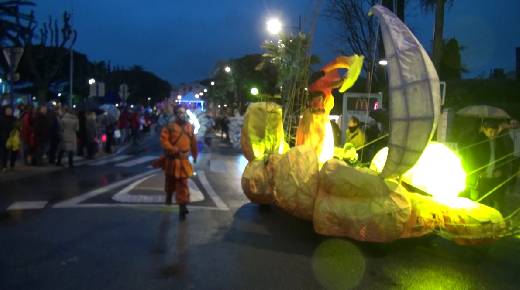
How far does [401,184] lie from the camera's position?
25.5 feet

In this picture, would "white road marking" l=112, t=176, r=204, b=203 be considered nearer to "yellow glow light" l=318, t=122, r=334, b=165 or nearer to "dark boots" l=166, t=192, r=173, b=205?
"dark boots" l=166, t=192, r=173, b=205

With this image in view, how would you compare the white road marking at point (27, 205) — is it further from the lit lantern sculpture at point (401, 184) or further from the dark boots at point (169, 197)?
the lit lantern sculpture at point (401, 184)

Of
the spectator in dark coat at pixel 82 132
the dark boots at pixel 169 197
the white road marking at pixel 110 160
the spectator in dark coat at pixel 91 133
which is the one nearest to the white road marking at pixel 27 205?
the dark boots at pixel 169 197

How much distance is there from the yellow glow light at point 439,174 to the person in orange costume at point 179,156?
343cm

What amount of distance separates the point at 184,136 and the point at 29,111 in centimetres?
938

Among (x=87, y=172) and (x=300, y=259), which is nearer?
(x=300, y=259)

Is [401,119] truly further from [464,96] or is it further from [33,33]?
[33,33]

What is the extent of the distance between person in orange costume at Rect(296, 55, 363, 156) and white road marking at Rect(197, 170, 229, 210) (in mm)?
2042

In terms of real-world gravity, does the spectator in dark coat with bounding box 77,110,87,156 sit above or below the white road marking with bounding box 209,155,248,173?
above

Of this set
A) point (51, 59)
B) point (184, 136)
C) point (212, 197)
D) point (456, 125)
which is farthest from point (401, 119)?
point (51, 59)

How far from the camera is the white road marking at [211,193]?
35.1 feet

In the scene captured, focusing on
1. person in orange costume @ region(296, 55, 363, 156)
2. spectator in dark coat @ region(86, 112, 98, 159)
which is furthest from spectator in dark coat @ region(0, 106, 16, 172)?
person in orange costume @ region(296, 55, 363, 156)

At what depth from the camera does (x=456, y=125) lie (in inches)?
619

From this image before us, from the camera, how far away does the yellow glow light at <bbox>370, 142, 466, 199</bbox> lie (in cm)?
764
